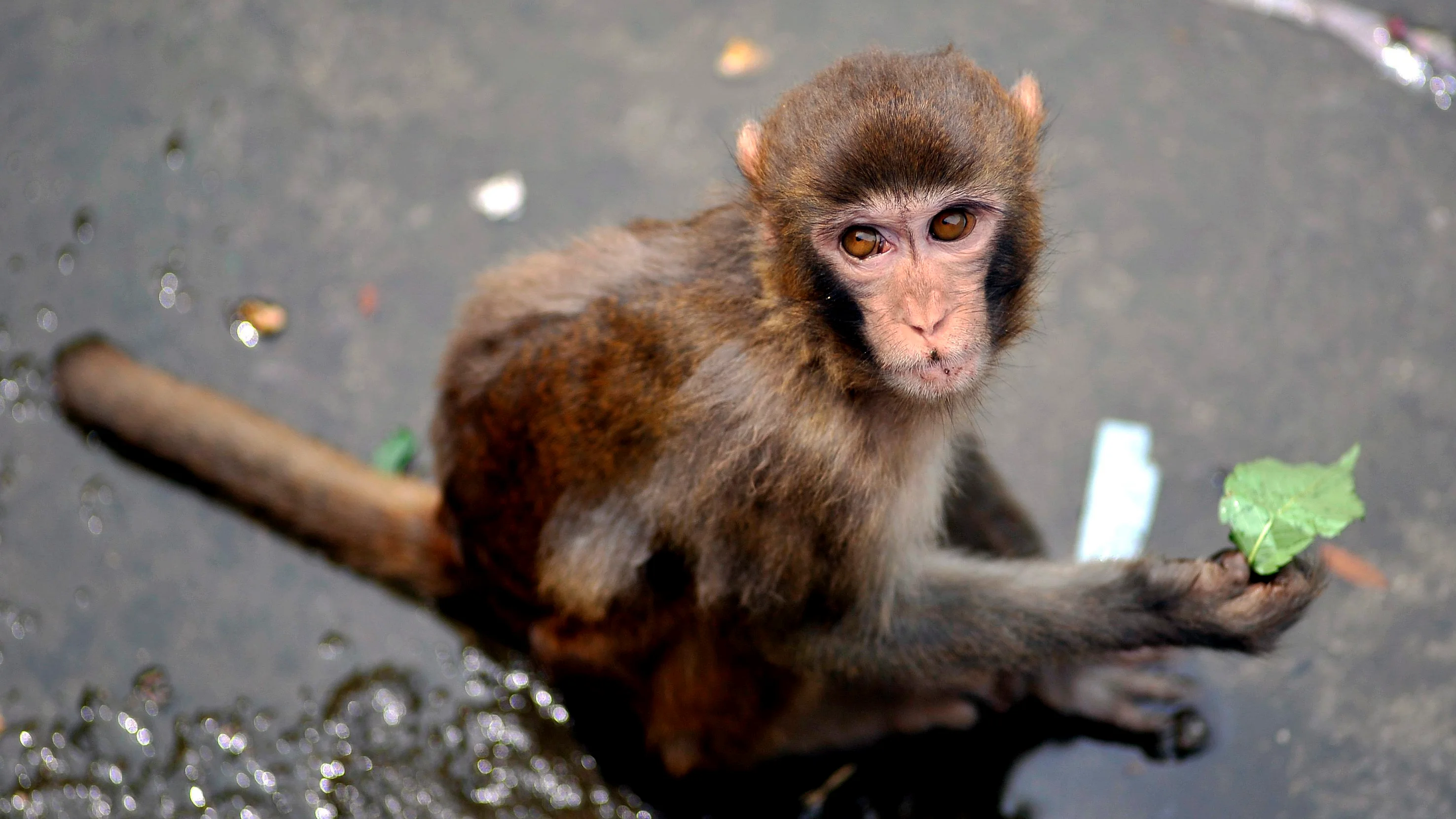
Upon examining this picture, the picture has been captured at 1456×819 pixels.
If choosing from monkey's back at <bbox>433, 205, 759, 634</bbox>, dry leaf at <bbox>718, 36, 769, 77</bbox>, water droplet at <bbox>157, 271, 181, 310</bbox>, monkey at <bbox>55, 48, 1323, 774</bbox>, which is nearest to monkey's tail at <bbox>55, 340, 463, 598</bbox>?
monkey at <bbox>55, 48, 1323, 774</bbox>

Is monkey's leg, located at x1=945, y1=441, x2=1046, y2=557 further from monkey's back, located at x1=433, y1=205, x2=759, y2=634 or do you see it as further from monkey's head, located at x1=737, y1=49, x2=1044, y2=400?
monkey's back, located at x1=433, y1=205, x2=759, y2=634

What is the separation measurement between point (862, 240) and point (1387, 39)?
12.2ft

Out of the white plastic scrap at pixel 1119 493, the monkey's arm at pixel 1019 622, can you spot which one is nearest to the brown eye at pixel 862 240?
the monkey's arm at pixel 1019 622

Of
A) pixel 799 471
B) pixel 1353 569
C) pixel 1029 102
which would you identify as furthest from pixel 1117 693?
pixel 1029 102

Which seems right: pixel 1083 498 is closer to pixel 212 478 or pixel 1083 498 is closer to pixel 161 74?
pixel 212 478

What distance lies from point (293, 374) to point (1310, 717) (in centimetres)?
392

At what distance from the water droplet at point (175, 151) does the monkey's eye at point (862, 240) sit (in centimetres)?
384

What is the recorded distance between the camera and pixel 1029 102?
3.29m

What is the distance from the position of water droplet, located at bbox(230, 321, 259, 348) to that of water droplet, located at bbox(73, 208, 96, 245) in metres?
0.84

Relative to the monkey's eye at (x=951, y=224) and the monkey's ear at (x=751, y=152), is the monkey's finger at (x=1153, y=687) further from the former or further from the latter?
the monkey's ear at (x=751, y=152)

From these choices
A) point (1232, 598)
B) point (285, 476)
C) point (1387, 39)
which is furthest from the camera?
point (1387, 39)

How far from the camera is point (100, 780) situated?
14.2ft

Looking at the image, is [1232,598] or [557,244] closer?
[1232,598]

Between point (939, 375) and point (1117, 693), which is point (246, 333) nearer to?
point (939, 375)
